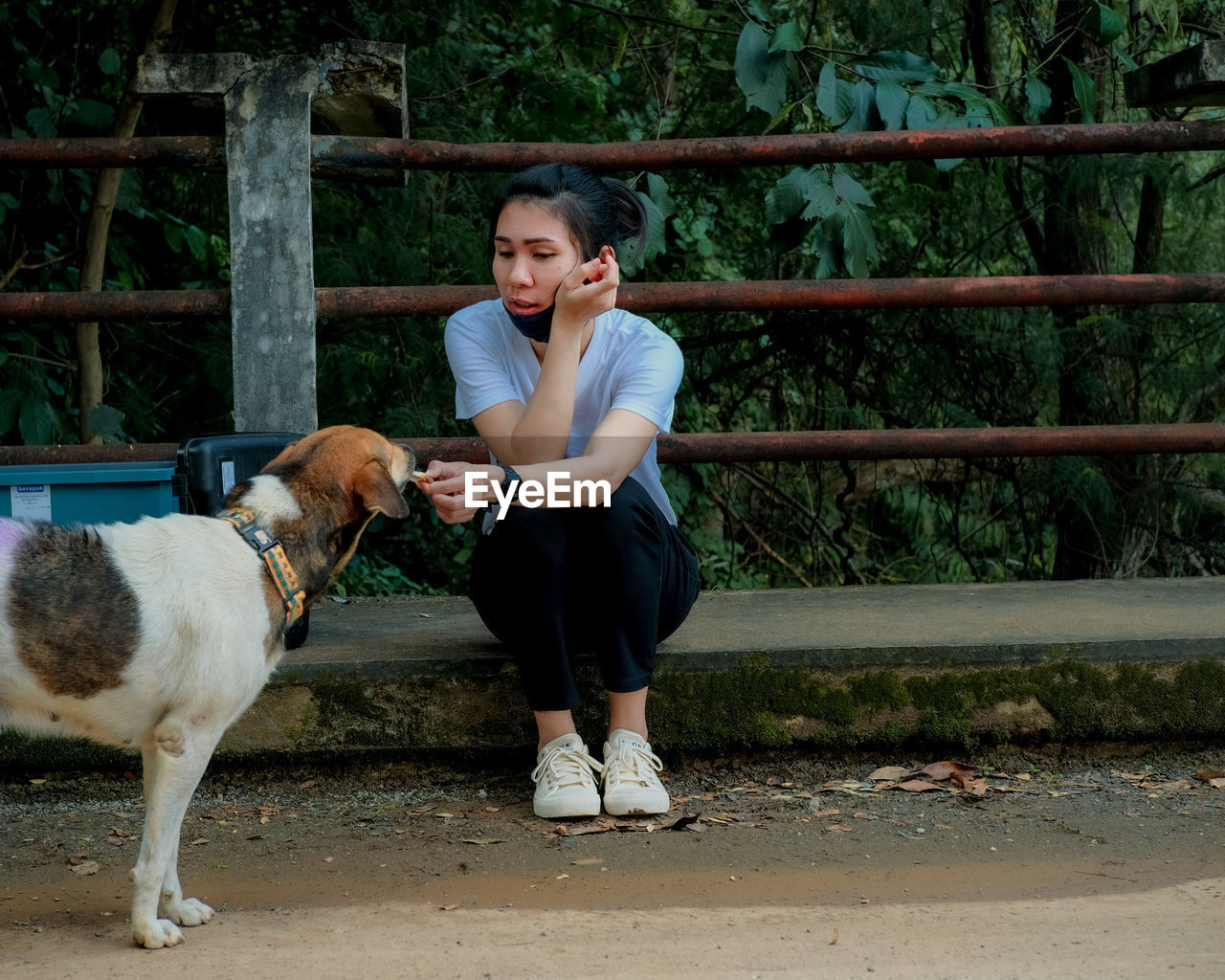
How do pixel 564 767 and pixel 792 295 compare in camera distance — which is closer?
pixel 564 767

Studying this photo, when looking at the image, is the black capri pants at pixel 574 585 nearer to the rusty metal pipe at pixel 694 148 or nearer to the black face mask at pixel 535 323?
the black face mask at pixel 535 323

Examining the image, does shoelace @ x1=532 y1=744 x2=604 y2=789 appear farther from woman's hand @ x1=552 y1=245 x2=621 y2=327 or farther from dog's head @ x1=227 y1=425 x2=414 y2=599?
woman's hand @ x1=552 y1=245 x2=621 y2=327

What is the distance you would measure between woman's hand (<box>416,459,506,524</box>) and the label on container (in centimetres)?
101

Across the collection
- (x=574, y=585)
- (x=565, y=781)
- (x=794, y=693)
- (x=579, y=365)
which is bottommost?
(x=565, y=781)

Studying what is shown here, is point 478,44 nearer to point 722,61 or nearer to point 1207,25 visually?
point 722,61

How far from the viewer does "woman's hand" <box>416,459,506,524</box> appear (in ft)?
8.75

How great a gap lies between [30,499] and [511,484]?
1.23 meters

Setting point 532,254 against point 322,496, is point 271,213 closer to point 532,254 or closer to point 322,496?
point 532,254

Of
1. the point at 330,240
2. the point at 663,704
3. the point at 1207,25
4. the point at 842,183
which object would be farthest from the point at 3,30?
the point at 1207,25

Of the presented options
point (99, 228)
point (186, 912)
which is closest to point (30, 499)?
point (186, 912)

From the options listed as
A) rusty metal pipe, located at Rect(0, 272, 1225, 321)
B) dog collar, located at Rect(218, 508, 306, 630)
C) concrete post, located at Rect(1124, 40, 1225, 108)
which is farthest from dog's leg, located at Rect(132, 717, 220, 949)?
concrete post, located at Rect(1124, 40, 1225, 108)

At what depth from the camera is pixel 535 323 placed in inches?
120

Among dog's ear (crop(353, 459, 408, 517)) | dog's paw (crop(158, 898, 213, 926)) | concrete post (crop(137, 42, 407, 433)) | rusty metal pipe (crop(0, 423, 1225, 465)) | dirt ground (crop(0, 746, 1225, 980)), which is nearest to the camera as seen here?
dirt ground (crop(0, 746, 1225, 980))

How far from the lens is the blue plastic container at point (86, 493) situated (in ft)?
9.95
